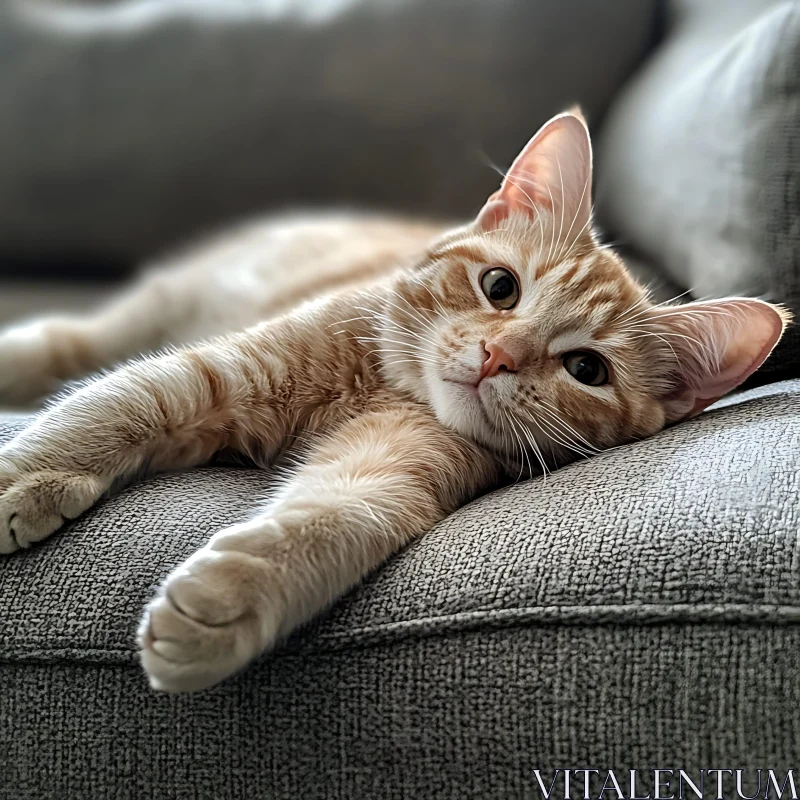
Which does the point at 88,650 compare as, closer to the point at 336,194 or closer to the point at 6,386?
the point at 6,386

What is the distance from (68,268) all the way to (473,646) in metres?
1.75

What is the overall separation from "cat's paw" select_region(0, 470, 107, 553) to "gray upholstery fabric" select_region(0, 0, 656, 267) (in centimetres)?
123

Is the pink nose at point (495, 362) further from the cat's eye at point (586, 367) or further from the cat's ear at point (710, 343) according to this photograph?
the cat's ear at point (710, 343)

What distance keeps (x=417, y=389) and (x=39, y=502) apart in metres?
0.52

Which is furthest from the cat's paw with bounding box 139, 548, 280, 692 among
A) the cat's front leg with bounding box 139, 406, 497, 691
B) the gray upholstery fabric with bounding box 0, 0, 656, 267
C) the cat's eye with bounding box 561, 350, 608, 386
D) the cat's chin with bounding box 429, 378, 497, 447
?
the gray upholstery fabric with bounding box 0, 0, 656, 267

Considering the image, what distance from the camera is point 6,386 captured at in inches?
57.1

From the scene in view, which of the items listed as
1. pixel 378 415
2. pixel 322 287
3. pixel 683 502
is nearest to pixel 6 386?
pixel 322 287

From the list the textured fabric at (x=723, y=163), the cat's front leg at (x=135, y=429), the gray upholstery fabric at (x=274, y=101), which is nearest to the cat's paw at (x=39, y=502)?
the cat's front leg at (x=135, y=429)

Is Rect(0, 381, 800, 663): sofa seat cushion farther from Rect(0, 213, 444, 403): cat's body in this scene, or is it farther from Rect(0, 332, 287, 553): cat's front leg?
Rect(0, 213, 444, 403): cat's body

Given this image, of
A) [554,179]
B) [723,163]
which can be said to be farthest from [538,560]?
[723,163]

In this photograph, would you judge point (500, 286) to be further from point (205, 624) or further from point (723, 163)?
point (205, 624)

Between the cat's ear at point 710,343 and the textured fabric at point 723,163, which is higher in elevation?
the textured fabric at point 723,163

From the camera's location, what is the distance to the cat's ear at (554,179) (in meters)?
1.09

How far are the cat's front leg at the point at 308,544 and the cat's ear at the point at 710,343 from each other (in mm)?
291
